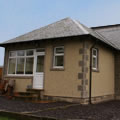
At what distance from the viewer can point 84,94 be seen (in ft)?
35.6

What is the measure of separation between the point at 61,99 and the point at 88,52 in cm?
316

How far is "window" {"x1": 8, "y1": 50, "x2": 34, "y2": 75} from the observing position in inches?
522

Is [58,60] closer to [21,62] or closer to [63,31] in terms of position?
[63,31]

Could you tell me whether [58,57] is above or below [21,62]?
above

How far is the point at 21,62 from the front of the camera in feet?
44.9

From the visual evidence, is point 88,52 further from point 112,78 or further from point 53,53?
point 112,78

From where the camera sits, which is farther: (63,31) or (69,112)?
(63,31)

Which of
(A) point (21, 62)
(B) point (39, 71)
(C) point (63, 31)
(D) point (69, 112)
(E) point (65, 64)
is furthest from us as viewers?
(A) point (21, 62)

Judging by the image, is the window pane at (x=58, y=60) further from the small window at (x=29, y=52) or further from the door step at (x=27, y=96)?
the door step at (x=27, y=96)

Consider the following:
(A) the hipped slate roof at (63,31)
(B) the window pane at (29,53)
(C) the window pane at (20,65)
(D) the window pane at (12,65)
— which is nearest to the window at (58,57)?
(A) the hipped slate roof at (63,31)

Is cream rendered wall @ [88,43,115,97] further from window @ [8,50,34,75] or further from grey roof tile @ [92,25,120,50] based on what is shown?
window @ [8,50,34,75]

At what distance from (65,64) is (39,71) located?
2082 millimetres

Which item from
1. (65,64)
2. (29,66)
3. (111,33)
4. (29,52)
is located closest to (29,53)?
(29,52)

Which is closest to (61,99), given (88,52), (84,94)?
(84,94)
